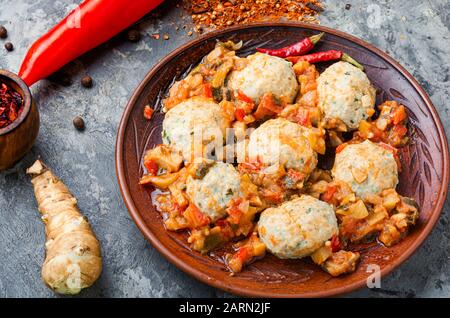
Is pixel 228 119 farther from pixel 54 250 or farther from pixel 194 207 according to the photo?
pixel 54 250

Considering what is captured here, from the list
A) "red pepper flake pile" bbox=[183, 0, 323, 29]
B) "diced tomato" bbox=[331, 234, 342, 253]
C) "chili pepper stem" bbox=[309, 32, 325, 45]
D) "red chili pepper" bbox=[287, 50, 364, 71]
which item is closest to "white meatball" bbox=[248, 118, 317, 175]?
"diced tomato" bbox=[331, 234, 342, 253]

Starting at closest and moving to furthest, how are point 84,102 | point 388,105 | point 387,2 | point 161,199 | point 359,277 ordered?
point 359,277 < point 161,199 < point 388,105 < point 84,102 < point 387,2

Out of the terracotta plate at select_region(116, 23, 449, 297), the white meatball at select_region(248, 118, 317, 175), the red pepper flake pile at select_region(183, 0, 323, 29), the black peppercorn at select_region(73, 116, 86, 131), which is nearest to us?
the terracotta plate at select_region(116, 23, 449, 297)

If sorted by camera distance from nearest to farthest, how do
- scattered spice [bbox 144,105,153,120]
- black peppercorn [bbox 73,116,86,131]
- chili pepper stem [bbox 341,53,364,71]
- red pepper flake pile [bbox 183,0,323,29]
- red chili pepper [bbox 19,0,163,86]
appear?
1. scattered spice [bbox 144,105,153,120]
2. chili pepper stem [bbox 341,53,364,71]
3. black peppercorn [bbox 73,116,86,131]
4. red chili pepper [bbox 19,0,163,86]
5. red pepper flake pile [bbox 183,0,323,29]

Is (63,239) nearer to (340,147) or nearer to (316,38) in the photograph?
(340,147)

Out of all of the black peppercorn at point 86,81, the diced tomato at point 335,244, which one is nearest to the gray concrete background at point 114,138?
the black peppercorn at point 86,81

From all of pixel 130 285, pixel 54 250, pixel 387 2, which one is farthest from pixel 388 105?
pixel 54 250

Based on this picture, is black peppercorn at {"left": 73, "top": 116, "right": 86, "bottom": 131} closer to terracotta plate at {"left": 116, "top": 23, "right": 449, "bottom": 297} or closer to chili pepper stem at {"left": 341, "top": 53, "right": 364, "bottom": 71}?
terracotta plate at {"left": 116, "top": 23, "right": 449, "bottom": 297}
